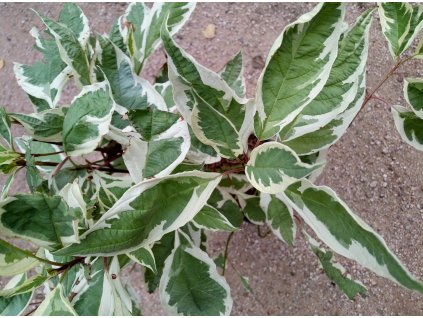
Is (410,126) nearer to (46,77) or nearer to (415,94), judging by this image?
(415,94)

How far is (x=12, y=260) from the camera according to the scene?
2.35 ft

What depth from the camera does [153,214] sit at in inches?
24.4

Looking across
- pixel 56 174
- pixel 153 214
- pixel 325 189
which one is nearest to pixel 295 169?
pixel 325 189

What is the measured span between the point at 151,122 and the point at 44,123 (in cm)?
22

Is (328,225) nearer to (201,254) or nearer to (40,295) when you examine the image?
(201,254)

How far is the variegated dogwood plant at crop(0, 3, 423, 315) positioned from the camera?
2.00ft

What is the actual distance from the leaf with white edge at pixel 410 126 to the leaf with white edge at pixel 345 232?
1.28 ft

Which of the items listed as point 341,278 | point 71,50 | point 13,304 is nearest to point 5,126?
point 71,50

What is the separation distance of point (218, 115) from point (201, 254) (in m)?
0.39

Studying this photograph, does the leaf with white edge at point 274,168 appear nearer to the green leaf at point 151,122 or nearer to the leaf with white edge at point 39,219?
the green leaf at point 151,122

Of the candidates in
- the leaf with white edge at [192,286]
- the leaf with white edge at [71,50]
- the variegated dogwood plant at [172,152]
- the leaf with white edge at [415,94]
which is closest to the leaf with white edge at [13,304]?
the variegated dogwood plant at [172,152]

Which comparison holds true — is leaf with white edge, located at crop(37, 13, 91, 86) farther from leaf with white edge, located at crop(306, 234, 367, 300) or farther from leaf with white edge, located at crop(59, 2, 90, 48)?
leaf with white edge, located at crop(306, 234, 367, 300)

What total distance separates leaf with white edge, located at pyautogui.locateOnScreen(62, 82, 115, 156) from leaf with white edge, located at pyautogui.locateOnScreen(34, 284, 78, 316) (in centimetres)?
23

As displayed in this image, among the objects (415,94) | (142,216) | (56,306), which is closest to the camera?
(142,216)
